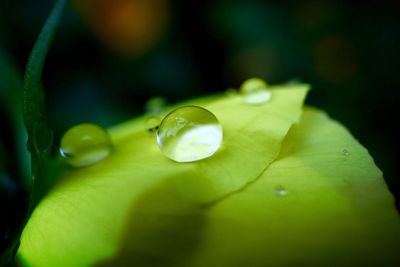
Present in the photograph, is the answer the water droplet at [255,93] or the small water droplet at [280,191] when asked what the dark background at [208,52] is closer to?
the water droplet at [255,93]

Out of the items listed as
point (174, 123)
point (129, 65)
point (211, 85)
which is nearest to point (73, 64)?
point (129, 65)

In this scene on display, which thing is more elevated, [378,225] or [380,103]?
[378,225]

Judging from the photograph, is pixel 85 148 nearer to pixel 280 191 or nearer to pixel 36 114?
pixel 36 114

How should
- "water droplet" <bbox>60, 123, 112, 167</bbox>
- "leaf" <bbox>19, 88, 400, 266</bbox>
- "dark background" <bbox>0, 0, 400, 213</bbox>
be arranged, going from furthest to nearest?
"dark background" <bbox>0, 0, 400, 213</bbox>
"water droplet" <bbox>60, 123, 112, 167</bbox>
"leaf" <bbox>19, 88, 400, 266</bbox>

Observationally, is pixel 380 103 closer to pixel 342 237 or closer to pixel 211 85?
pixel 211 85

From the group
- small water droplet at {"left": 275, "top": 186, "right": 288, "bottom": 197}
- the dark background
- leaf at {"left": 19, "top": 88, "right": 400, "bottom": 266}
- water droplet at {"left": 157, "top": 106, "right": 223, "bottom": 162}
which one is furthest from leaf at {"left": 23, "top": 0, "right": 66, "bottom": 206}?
the dark background

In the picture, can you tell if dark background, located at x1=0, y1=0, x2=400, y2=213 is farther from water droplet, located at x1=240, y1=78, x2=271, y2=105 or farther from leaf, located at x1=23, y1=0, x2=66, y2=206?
leaf, located at x1=23, y1=0, x2=66, y2=206

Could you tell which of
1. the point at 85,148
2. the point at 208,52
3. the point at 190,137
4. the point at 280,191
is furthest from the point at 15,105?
the point at 208,52
